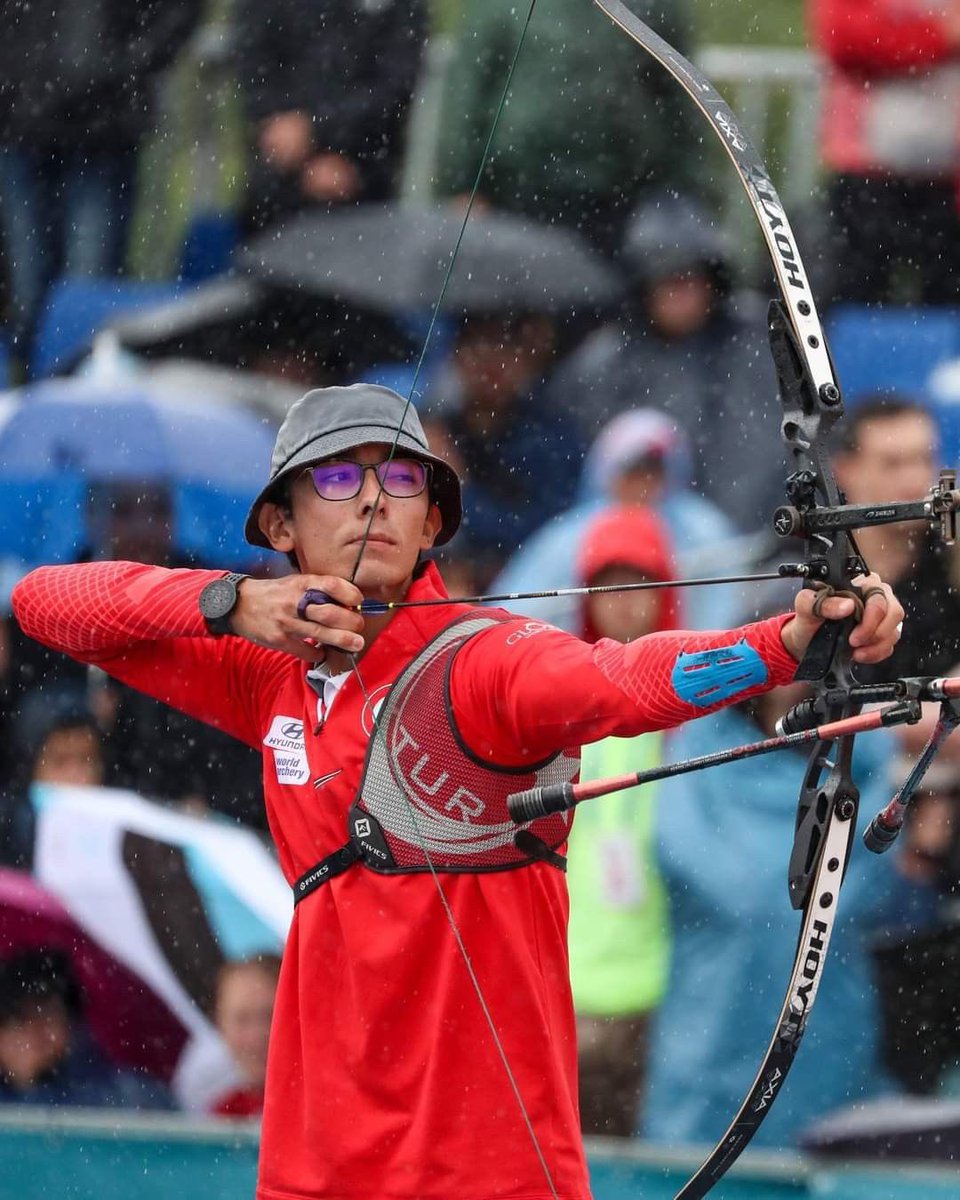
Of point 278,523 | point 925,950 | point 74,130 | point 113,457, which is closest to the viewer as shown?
point 278,523

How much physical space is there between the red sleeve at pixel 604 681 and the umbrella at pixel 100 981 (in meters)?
2.38

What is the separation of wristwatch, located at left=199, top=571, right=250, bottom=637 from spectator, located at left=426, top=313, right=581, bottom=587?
1860mm

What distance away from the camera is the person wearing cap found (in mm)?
2266

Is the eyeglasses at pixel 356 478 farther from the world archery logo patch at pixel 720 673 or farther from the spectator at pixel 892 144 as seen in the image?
the spectator at pixel 892 144

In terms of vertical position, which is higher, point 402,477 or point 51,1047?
point 402,477

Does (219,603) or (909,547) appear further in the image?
(909,547)

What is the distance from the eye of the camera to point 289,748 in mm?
2441

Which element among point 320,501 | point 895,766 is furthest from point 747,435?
point 320,501

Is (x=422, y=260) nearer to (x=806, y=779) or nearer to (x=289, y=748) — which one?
(x=289, y=748)

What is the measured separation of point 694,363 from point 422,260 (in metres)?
0.79

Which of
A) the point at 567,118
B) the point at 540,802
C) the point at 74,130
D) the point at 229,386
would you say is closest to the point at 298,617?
the point at 540,802

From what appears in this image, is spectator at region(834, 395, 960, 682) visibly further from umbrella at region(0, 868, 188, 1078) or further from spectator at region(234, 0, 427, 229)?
umbrella at region(0, 868, 188, 1078)

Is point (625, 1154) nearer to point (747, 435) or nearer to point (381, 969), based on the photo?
point (747, 435)

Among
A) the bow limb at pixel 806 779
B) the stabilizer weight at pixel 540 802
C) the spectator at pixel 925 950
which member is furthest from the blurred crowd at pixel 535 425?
the stabilizer weight at pixel 540 802
